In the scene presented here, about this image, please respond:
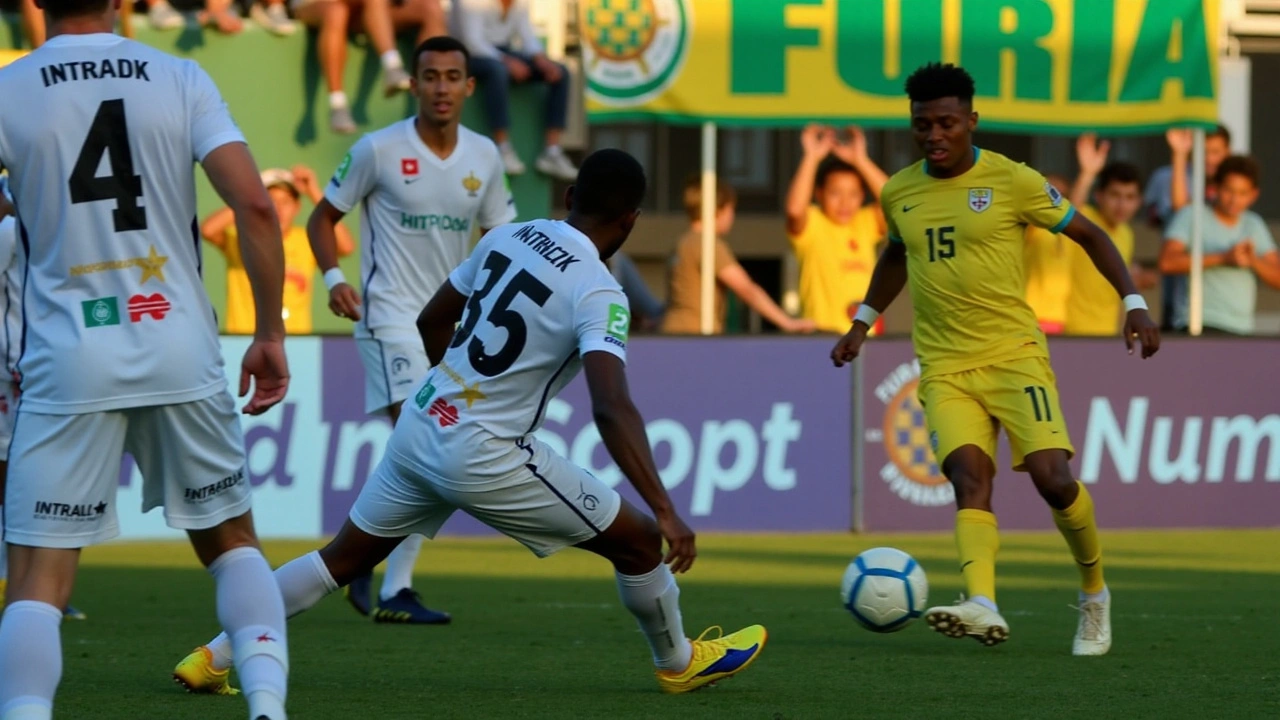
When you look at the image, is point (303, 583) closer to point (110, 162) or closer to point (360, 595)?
point (110, 162)

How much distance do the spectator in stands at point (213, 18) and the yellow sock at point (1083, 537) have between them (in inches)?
361

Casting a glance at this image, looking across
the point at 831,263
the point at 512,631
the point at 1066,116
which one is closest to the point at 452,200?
the point at 512,631

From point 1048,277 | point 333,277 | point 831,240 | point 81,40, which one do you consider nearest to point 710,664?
point 81,40

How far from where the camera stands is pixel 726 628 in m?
8.73

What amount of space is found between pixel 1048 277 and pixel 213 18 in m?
6.51

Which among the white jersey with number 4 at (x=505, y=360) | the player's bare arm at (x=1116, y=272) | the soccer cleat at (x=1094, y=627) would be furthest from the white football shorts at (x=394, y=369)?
the soccer cleat at (x=1094, y=627)

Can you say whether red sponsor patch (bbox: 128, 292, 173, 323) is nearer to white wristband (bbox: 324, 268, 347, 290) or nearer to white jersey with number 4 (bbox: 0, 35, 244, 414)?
white jersey with number 4 (bbox: 0, 35, 244, 414)

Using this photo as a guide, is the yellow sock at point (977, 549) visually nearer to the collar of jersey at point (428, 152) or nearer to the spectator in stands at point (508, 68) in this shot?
the collar of jersey at point (428, 152)

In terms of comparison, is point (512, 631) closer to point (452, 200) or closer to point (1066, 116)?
point (452, 200)

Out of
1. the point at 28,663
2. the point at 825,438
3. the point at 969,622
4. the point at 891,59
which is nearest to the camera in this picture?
the point at 28,663

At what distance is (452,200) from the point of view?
9188 mm

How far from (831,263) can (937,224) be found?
22.7 feet

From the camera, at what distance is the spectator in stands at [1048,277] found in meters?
15.2

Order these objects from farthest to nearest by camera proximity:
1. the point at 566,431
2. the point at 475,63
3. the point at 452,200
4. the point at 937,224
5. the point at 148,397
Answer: the point at 475,63, the point at 566,431, the point at 452,200, the point at 937,224, the point at 148,397
